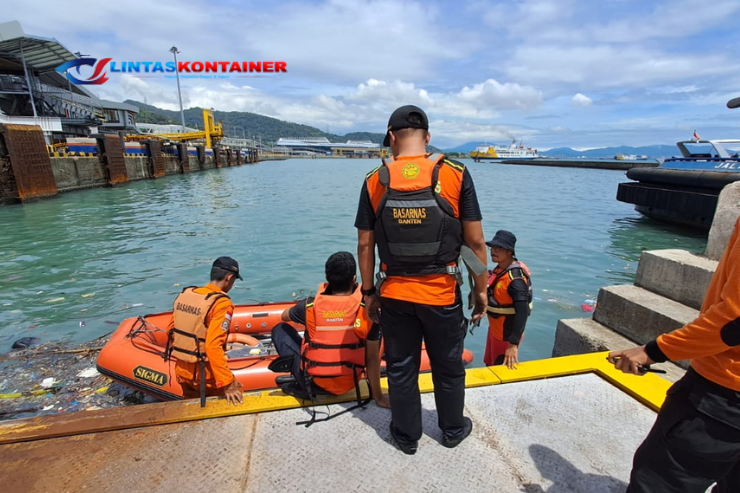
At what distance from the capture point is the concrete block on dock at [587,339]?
12.4 feet

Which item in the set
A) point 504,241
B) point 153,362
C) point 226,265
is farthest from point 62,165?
point 504,241

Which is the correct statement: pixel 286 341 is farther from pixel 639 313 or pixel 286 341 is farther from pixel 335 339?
pixel 639 313

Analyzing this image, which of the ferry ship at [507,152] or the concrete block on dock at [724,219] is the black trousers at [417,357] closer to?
the concrete block on dock at [724,219]

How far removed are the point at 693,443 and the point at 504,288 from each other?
2076 millimetres

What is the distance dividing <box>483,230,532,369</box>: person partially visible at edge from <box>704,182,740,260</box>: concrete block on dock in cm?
177

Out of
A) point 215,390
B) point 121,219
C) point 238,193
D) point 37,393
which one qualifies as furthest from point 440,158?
point 238,193

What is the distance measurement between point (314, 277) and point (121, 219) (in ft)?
38.6

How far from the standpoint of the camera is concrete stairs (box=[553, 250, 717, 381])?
11.4ft

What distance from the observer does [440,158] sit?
6.51ft

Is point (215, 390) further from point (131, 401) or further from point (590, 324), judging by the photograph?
point (590, 324)

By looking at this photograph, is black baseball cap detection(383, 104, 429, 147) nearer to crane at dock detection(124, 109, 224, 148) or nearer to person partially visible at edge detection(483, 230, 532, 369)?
person partially visible at edge detection(483, 230, 532, 369)

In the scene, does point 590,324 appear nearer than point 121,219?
Yes

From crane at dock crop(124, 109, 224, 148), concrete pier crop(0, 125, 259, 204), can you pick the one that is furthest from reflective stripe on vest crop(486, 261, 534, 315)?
crane at dock crop(124, 109, 224, 148)

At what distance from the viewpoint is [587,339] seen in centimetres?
397
